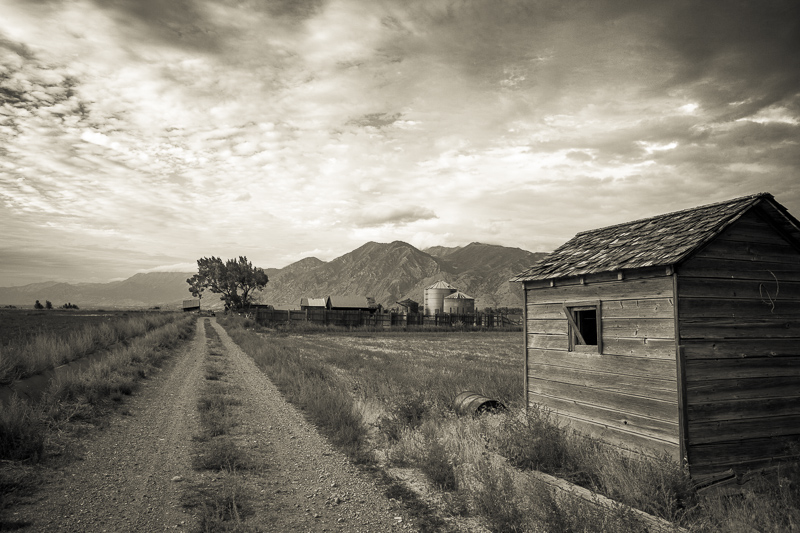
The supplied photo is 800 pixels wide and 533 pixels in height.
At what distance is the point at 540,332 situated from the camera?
1048 centimetres

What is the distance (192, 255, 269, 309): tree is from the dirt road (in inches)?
3327

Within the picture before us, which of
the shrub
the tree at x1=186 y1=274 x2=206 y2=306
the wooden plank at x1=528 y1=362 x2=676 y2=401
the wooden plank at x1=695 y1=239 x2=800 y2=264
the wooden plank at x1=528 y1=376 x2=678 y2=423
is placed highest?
the tree at x1=186 y1=274 x2=206 y2=306

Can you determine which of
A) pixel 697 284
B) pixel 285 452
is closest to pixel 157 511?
pixel 285 452

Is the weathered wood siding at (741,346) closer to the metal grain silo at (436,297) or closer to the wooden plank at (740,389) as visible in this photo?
the wooden plank at (740,389)

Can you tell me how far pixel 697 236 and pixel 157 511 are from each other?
349 inches

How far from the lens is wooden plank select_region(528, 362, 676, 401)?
7.31m

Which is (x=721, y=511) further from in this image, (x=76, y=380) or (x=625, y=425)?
(x=76, y=380)

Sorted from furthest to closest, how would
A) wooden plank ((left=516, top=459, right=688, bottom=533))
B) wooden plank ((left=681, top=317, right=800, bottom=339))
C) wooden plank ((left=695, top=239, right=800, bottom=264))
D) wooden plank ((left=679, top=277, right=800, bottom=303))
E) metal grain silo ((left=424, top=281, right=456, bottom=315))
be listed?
metal grain silo ((left=424, top=281, right=456, bottom=315)) < wooden plank ((left=695, top=239, right=800, bottom=264)) < wooden plank ((left=679, top=277, right=800, bottom=303)) < wooden plank ((left=681, top=317, right=800, bottom=339)) < wooden plank ((left=516, top=459, right=688, bottom=533))

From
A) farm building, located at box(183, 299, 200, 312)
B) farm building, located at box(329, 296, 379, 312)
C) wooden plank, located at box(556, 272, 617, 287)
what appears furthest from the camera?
farm building, located at box(183, 299, 200, 312)

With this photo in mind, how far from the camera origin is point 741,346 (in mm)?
7668

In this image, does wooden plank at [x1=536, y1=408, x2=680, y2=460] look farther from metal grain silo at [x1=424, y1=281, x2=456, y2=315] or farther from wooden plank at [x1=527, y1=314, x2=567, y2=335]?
metal grain silo at [x1=424, y1=281, x2=456, y2=315]

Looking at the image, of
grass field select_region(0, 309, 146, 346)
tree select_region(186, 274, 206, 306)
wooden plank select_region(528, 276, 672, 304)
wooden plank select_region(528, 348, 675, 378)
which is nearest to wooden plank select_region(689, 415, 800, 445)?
wooden plank select_region(528, 348, 675, 378)

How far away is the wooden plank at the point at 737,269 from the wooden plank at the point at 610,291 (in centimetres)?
40

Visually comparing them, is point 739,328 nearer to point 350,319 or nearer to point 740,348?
point 740,348
